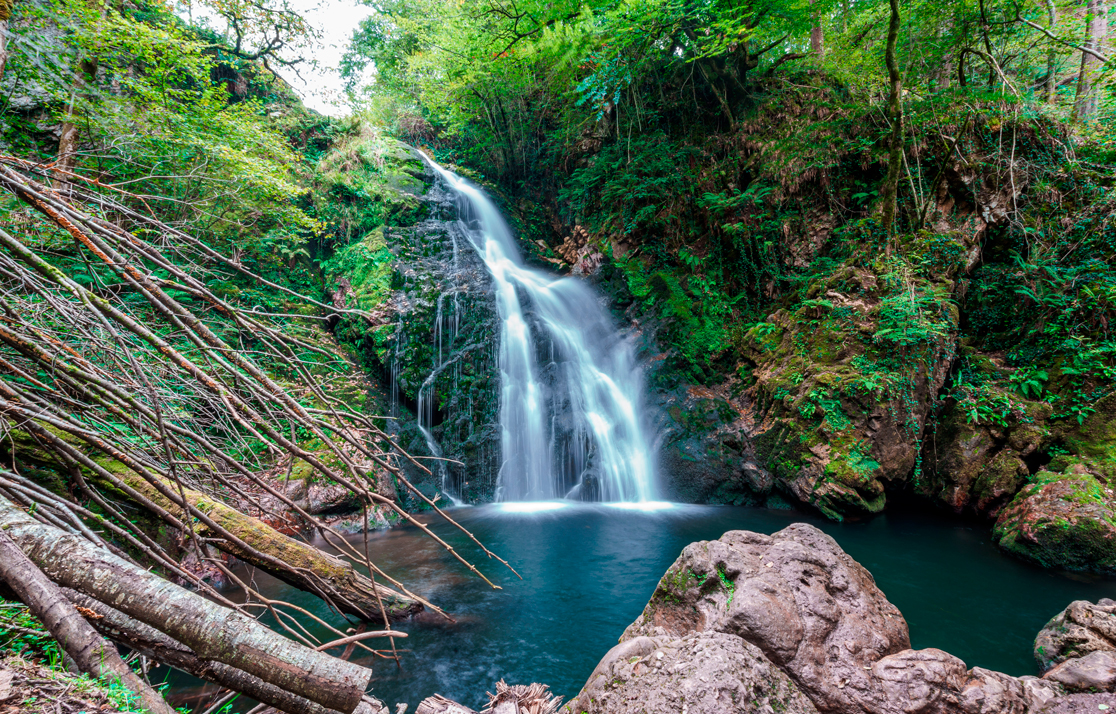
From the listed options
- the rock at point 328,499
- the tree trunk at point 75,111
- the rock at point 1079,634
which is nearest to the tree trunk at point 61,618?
the rock at point 1079,634

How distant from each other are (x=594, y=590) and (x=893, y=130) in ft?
32.3

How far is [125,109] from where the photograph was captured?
24.2 ft

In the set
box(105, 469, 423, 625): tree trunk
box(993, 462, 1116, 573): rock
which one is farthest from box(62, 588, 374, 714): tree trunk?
box(993, 462, 1116, 573): rock

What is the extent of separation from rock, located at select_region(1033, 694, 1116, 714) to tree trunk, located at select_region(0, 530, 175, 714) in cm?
436

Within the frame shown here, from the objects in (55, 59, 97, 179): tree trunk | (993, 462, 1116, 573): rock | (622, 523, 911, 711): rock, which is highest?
(55, 59, 97, 179): tree trunk

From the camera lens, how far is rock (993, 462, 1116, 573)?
5.16 meters

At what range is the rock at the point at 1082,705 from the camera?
2.50 m

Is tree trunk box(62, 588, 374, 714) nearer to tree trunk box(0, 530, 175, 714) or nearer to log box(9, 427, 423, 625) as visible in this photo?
tree trunk box(0, 530, 175, 714)

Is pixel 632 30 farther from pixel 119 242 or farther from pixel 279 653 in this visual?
pixel 279 653

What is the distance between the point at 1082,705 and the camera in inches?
101

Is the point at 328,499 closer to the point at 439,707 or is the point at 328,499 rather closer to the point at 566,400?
the point at 566,400

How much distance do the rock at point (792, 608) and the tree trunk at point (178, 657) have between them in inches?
85.5

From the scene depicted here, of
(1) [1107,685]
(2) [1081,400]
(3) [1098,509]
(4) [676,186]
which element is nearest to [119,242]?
(1) [1107,685]

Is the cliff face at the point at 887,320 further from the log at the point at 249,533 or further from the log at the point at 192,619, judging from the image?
the log at the point at 192,619
